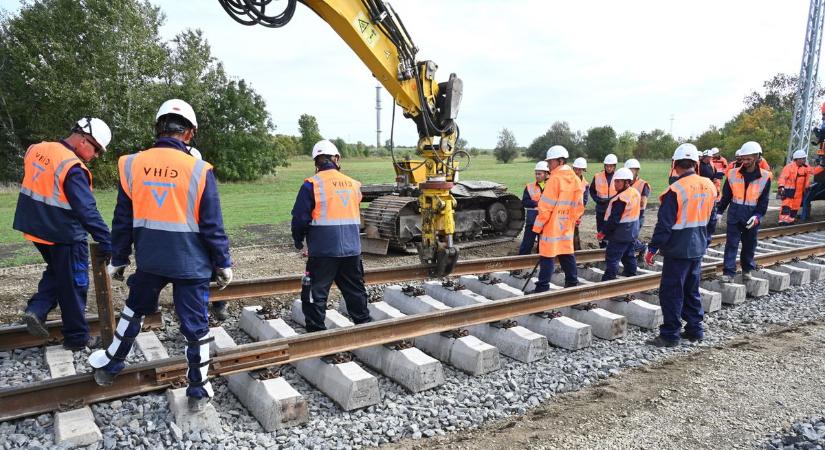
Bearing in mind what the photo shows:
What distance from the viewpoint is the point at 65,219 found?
450 cm

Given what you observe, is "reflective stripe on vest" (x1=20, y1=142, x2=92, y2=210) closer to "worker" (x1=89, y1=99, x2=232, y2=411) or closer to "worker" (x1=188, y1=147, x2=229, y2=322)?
"worker" (x1=89, y1=99, x2=232, y2=411)

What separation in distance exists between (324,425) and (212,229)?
1.53 meters

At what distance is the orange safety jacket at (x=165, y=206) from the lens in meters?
3.38

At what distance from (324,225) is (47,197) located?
2.30 m

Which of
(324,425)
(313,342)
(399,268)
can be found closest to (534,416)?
(324,425)

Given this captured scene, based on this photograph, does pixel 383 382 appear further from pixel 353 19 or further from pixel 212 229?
pixel 353 19

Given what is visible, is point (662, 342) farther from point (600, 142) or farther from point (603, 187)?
point (600, 142)

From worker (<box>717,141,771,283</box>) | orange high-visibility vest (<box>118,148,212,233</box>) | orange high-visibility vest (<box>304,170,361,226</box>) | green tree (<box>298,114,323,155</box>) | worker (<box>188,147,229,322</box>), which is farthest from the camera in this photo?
green tree (<box>298,114,323,155</box>)

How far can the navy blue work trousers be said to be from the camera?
15.0 ft

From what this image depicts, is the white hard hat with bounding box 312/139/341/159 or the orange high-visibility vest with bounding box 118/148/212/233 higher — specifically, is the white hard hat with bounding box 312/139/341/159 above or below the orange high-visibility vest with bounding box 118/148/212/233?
above

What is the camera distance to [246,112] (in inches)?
1380

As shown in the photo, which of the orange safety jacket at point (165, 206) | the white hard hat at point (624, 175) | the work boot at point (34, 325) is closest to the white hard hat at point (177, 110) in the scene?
the orange safety jacket at point (165, 206)

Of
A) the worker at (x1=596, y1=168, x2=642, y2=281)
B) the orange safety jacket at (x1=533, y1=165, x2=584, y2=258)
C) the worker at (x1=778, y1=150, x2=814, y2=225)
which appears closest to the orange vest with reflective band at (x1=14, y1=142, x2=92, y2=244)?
the orange safety jacket at (x1=533, y1=165, x2=584, y2=258)

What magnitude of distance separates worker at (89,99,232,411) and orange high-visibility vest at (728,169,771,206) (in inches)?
287
